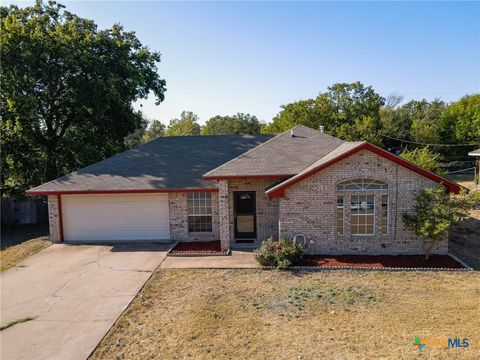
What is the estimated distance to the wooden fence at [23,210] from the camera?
2075 centimetres

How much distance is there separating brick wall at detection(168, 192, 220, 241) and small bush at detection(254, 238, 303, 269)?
3.70m

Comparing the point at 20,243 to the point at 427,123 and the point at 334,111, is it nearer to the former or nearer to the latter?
the point at 334,111

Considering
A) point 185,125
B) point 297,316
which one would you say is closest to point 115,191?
point 297,316

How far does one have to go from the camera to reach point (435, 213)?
1120cm

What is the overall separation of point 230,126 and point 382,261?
59252 mm

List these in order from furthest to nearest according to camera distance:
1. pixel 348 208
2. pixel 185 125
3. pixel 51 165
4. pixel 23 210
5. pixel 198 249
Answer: pixel 185 125
pixel 51 165
pixel 23 210
pixel 198 249
pixel 348 208

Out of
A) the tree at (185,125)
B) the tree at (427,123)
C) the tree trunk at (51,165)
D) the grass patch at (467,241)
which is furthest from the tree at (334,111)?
the tree trunk at (51,165)

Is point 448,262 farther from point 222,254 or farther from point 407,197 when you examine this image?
point 222,254

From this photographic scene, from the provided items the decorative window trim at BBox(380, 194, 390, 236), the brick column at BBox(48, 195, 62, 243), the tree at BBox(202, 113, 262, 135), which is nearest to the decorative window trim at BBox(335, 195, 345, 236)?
the decorative window trim at BBox(380, 194, 390, 236)

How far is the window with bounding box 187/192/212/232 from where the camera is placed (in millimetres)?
14930

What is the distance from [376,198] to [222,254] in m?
5.91

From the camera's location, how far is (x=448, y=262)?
11.6m

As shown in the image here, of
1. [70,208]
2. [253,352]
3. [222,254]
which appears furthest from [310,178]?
[70,208]

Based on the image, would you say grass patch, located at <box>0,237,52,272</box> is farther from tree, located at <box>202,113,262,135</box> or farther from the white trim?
tree, located at <box>202,113,262,135</box>
